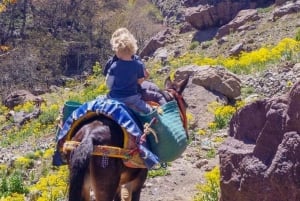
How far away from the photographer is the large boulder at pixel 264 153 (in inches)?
182

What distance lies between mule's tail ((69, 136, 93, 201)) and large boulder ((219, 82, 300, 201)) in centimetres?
111

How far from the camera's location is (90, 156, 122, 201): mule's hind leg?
506 centimetres

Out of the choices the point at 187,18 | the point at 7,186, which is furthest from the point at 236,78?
the point at 187,18

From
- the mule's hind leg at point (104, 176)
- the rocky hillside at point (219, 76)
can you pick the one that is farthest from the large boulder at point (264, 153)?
the mule's hind leg at point (104, 176)

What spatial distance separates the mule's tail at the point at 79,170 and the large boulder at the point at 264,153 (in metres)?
1.11

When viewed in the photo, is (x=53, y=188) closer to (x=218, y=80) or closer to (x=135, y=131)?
(x=135, y=131)

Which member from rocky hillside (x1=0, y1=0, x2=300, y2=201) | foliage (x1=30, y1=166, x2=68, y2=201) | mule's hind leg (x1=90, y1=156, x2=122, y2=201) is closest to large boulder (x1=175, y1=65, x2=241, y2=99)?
rocky hillside (x1=0, y1=0, x2=300, y2=201)

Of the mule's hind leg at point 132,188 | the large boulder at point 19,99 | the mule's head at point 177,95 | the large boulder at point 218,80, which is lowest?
the large boulder at point 19,99

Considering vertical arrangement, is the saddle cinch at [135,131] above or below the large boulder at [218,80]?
above

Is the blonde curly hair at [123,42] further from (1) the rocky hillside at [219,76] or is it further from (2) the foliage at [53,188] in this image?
(2) the foliage at [53,188]

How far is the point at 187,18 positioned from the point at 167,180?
19.2 meters

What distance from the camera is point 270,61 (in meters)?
13.3

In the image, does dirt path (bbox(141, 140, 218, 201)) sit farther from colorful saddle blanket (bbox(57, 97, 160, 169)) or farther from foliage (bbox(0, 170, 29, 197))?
colorful saddle blanket (bbox(57, 97, 160, 169))

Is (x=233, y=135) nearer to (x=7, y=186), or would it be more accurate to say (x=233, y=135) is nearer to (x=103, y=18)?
(x=7, y=186)
